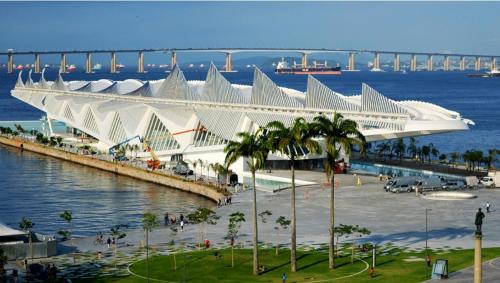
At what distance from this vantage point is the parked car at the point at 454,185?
62.5 m

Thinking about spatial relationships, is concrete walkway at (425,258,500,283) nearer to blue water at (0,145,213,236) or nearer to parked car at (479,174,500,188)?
blue water at (0,145,213,236)

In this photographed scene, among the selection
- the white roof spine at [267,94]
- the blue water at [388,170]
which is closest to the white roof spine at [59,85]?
the white roof spine at [267,94]

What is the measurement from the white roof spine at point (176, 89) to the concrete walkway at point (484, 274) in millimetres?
56879

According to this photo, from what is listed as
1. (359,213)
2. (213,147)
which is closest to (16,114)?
(213,147)

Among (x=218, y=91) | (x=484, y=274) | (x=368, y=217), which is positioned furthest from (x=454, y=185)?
(x=218, y=91)

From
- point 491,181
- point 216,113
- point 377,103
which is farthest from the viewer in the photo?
point 216,113

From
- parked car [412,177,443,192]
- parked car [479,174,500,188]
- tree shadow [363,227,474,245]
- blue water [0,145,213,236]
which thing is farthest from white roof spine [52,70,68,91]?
tree shadow [363,227,474,245]

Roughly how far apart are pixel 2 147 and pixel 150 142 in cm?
2606

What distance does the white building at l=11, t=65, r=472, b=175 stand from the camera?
7181 centimetres

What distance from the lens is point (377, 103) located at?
239ft

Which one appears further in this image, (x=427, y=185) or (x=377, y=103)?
(x=377, y=103)

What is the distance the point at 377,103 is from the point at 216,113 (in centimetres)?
1565

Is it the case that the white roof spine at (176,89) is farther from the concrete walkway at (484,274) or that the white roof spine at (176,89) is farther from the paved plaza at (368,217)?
the concrete walkway at (484,274)

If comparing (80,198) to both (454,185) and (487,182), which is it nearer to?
(454,185)
